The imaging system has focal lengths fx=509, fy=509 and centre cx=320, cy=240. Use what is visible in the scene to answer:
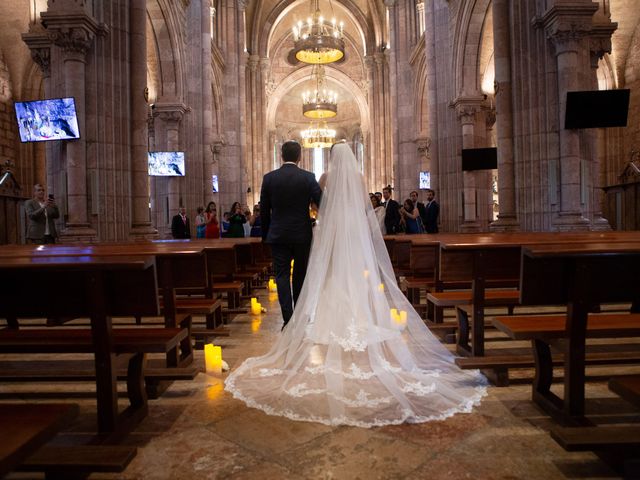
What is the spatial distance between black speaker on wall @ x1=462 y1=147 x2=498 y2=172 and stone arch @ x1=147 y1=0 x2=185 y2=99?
26.8 ft

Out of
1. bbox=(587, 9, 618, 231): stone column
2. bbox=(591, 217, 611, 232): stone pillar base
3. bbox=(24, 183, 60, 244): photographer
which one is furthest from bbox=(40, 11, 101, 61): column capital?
bbox=(591, 217, 611, 232): stone pillar base

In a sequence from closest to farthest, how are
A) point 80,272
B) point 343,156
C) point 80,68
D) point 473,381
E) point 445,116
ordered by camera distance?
point 80,272
point 473,381
point 343,156
point 80,68
point 445,116

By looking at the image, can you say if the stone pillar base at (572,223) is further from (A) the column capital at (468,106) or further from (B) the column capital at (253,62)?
(B) the column capital at (253,62)

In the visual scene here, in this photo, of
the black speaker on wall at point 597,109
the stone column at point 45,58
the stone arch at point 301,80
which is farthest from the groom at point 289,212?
the stone arch at point 301,80

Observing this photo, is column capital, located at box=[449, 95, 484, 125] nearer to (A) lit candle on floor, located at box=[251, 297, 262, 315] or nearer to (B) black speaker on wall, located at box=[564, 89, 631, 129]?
(B) black speaker on wall, located at box=[564, 89, 631, 129]

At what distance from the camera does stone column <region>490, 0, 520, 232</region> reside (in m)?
10.3

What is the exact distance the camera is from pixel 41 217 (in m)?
8.62

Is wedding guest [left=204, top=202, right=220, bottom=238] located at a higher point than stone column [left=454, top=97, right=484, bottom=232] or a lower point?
lower

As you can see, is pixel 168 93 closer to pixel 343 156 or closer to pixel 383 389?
pixel 343 156

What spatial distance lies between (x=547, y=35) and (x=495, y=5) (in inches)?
66.8

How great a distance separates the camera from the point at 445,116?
1569 cm

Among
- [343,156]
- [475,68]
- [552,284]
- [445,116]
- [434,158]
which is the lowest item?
[552,284]

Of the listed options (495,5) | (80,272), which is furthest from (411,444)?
(495,5)

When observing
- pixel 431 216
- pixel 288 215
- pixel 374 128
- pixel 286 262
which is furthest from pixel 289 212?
pixel 374 128
